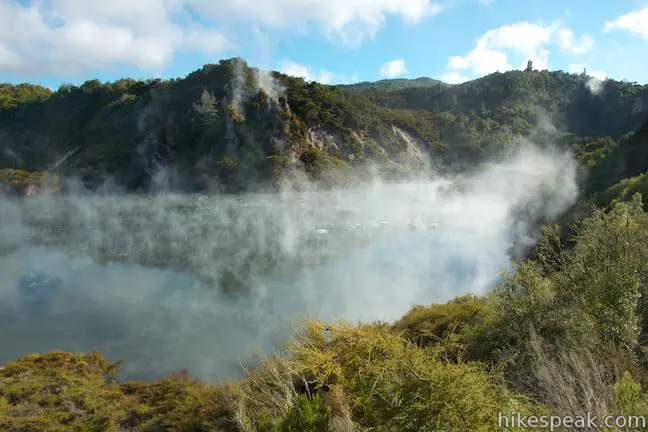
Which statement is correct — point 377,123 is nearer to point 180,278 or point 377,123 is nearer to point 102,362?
point 180,278

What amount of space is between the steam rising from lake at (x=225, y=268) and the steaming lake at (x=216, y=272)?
8.3 inches

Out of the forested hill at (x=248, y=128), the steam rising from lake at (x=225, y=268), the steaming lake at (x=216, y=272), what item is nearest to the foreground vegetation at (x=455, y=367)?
the steam rising from lake at (x=225, y=268)

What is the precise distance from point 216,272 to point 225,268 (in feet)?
7.50

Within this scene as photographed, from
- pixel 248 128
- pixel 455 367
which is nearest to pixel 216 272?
pixel 455 367

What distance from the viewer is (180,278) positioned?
5734cm

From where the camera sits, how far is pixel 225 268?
6188 centimetres

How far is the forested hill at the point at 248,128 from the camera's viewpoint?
Answer: 140 metres

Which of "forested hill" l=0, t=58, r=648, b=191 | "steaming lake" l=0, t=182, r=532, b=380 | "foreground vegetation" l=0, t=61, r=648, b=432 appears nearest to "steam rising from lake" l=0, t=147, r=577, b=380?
"steaming lake" l=0, t=182, r=532, b=380

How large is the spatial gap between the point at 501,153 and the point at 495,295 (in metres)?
150

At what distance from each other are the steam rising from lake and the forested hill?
2839 cm

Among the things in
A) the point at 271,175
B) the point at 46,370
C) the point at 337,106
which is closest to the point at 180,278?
the point at 46,370

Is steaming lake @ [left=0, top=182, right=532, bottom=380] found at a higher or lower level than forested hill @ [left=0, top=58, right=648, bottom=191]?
lower

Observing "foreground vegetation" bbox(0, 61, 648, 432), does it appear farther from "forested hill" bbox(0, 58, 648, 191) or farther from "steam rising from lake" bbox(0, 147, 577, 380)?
"forested hill" bbox(0, 58, 648, 191)

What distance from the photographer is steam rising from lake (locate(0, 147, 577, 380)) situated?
3966 centimetres
